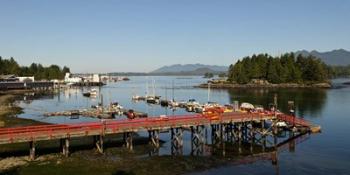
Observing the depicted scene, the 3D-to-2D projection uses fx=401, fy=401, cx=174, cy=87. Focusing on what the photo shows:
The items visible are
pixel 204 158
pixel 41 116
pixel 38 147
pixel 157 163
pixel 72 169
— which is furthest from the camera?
pixel 41 116

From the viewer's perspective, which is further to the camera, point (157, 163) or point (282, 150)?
point (282, 150)

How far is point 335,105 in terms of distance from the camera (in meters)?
116

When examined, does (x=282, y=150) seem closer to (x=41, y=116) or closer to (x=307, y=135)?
(x=307, y=135)

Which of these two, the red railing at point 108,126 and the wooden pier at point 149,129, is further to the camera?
the wooden pier at point 149,129

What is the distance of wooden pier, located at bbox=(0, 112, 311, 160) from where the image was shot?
4581 centimetres

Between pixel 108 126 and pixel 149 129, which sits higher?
pixel 108 126

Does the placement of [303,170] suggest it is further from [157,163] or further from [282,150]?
[157,163]

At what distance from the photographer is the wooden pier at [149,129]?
4581cm

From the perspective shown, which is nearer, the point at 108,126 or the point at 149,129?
the point at 108,126

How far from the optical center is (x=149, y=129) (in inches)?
2057

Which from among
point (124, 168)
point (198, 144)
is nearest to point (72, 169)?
point (124, 168)

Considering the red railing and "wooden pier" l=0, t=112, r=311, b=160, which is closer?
the red railing

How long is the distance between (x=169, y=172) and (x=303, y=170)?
618 inches

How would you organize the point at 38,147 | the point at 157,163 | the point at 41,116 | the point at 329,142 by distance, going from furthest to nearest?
1. the point at 41,116
2. the point at 329,142
3. the point at 38,147
4. the point at 157,163
